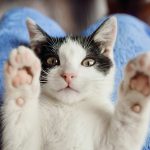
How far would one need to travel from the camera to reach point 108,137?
0.90 metres

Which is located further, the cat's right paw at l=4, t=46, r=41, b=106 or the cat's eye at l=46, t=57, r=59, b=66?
the cat's eye at l=46, t=57, r=59, b=66

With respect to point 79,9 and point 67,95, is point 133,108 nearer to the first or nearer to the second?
point 67,95

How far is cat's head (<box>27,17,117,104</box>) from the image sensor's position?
0.90m

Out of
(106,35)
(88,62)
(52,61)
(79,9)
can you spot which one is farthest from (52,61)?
(79,9)

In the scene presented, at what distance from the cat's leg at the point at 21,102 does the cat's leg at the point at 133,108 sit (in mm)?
206

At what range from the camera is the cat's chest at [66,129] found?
0.88m

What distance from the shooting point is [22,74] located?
2.52ft

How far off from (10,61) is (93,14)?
154cm

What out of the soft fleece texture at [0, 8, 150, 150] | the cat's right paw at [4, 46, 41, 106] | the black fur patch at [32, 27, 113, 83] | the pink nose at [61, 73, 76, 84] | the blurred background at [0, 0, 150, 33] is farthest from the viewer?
the blurred background at [0, 0, 150, 33]

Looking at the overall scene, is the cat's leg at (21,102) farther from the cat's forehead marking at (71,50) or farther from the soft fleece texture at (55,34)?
the soft fleece texture at (55,34)

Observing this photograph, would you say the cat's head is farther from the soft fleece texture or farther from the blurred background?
the blurred background

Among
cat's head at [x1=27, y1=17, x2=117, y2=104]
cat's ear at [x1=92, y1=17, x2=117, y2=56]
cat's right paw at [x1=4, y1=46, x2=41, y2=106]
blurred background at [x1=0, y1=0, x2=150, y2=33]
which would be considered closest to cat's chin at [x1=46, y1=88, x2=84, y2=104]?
cat's head at [x1=27, y1=17, x2=117, y2=104]

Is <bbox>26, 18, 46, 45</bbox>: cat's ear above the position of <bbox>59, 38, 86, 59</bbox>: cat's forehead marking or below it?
above

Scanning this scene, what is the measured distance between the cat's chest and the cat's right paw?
0.39ft
